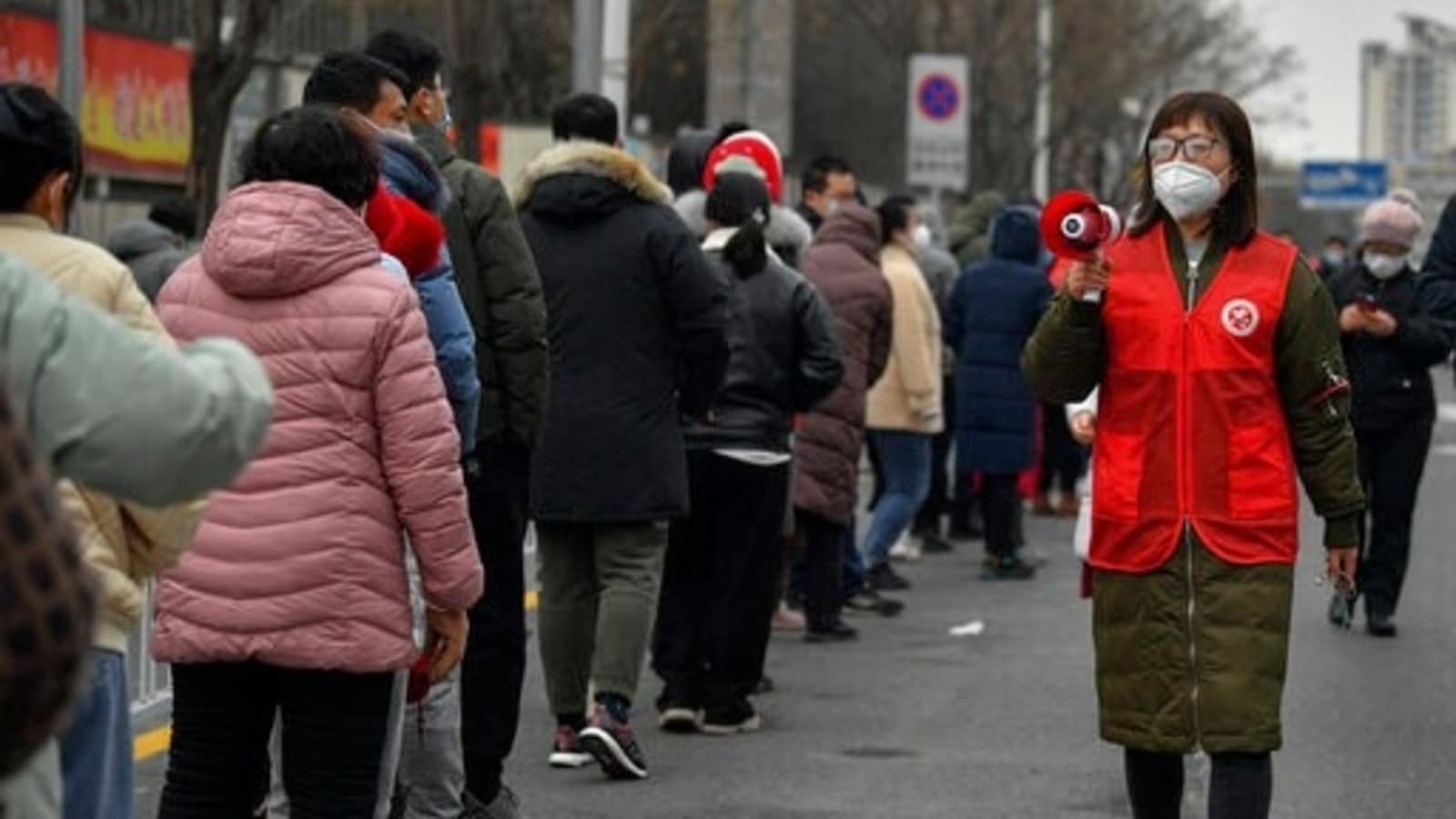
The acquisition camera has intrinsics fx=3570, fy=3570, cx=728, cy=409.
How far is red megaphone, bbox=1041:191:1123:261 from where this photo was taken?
6.76m

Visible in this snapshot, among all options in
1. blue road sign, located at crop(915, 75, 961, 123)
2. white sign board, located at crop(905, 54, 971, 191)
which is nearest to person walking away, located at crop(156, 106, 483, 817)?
white sign board, located at crop(905, 54, 971, 191)

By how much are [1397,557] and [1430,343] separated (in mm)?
1138

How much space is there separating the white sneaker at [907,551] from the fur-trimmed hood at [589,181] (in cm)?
818

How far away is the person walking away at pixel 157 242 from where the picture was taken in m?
14.3

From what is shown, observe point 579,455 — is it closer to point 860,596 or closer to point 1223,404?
point 1223,404

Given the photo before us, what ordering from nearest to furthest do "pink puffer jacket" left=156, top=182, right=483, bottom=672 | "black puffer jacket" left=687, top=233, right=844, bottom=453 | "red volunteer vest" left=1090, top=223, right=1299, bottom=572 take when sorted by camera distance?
"pink puffer jacket" left=156, top=182, right=483, bottom=672
"red volunteer vest" left=1090, top=223, right=1299, bottom=572
"black puffer jacket" left=687, top=233, right=844, bottom=453

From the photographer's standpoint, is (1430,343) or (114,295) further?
(1430,343)

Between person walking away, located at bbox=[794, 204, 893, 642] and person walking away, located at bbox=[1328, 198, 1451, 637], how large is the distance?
1.73m

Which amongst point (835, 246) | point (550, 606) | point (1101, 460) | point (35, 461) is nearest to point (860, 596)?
point (835, 246)

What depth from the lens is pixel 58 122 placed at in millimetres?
4961

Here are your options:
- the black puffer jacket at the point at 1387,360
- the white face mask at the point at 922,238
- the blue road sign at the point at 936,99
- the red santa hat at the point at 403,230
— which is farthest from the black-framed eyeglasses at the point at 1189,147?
the blue road sign at the point at 936,99

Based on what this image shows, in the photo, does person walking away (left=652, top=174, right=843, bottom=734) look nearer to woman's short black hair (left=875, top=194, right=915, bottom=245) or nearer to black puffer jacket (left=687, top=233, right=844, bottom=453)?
black puffer jacket (left=687, top=233, right=844, bottom=453)

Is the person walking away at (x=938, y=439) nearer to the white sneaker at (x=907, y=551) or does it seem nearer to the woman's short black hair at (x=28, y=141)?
the white sneaker at (x=907, y=551)

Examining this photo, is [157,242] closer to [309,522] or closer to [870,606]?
[870,606]
